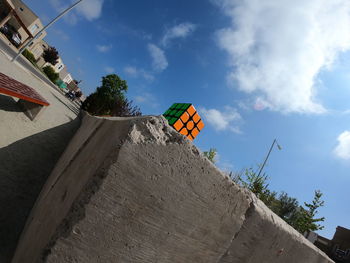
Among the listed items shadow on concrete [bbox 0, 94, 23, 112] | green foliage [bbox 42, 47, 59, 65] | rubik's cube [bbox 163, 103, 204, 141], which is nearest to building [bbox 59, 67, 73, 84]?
green foliage [bbox 42, 47, 59, 65]

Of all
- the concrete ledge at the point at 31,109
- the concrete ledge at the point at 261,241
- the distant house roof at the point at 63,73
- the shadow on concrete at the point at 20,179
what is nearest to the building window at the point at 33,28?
the distant house roof at the point at 63,73

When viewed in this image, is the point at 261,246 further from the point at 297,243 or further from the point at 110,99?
the point at 110,99

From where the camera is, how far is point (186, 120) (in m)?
8.46

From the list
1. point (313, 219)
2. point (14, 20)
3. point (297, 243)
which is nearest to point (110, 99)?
point (313, 219)

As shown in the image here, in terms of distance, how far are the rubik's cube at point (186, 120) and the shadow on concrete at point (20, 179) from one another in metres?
4.14

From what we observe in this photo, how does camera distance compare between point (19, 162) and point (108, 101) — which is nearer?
point (19, 162)

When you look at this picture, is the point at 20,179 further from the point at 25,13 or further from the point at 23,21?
the point at 25,13

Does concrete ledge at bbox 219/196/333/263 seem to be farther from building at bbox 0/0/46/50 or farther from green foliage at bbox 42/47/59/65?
green foliage at bbox 42/47/59/65

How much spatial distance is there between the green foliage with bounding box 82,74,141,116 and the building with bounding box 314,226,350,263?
88.3 ft

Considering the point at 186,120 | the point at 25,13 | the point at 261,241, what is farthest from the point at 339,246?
the point at 25,13

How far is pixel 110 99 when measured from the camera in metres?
16.8

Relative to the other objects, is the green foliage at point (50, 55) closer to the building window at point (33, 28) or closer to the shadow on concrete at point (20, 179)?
the building window at point (33, 28)

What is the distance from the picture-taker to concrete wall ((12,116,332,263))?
1332mm

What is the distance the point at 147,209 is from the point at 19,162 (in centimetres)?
304
